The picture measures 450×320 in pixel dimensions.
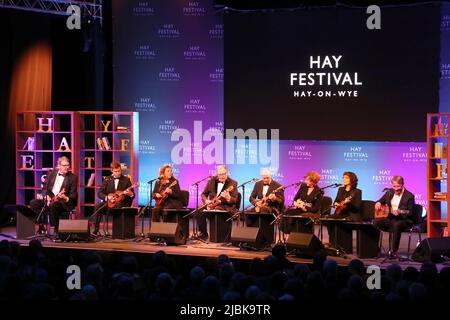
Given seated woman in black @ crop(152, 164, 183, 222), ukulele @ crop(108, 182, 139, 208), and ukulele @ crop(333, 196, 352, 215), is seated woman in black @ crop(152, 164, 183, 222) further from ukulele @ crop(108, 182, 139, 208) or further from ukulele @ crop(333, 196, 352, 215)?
ukulele @ crop(333, 196, 352, 215)

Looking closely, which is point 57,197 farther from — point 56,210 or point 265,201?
point 265,201

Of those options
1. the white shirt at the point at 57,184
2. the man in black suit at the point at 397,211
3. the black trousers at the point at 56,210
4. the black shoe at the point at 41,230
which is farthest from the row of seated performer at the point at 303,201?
the black shoe at the point at 41,230

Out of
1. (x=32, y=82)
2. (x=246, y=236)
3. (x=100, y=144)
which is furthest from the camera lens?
A: (x=32, y=82)

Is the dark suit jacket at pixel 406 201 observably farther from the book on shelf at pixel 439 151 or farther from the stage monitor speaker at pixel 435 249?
the book on shelf at pixel 439 151

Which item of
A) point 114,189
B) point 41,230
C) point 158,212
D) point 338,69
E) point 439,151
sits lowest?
point 41,230

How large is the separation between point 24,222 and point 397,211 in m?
5.58

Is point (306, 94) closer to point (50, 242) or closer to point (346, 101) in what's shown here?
point (346, 101)

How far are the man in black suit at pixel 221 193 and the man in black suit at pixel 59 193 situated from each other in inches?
79.1

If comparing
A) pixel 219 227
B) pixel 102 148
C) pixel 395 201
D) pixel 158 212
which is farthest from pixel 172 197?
pixel 395 201

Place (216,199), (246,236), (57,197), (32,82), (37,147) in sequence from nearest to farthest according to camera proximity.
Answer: (246,236)
(216,199)
(57,197)
(37,147)
(32,82)

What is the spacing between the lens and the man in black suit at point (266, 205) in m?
10.8

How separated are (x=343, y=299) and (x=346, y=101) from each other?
7231 millimetres

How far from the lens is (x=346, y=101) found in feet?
40.5

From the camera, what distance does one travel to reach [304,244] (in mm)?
9820
